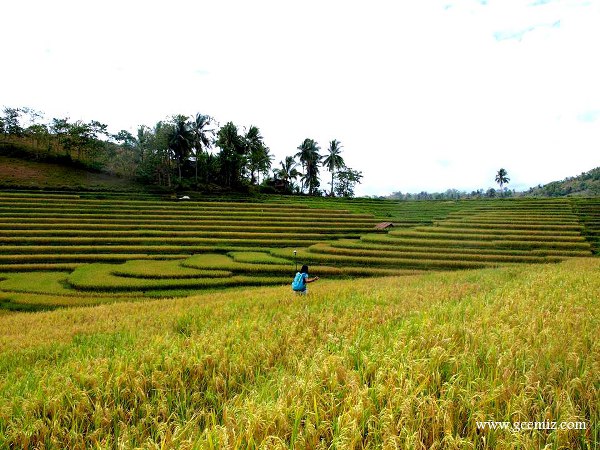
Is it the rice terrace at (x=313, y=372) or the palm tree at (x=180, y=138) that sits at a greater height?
the palm tree at (x=180, y=138)

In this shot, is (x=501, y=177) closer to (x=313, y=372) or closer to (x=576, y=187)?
(x=576, y=187)

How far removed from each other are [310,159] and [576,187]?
86.1m

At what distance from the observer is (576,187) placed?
337 feet

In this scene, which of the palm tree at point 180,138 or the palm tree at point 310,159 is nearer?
the palm tree at point 180,138

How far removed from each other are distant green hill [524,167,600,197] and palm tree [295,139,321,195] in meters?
72.9

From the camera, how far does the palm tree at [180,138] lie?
5597cm

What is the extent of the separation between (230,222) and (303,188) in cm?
4913

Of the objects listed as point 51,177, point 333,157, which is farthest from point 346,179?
point 51,177

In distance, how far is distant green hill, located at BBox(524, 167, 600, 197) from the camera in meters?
95.2

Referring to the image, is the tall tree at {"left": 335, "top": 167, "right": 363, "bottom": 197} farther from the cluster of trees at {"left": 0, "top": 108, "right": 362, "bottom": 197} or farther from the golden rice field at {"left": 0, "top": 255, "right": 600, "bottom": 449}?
the golden rice field at {"left": 0, "top": 255, "right": 600, "bottom": 449}

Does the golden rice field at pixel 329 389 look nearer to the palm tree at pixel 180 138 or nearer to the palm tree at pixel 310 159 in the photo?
the palm tree at pixel 180 138

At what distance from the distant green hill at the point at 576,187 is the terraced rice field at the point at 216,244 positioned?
64.8 meters

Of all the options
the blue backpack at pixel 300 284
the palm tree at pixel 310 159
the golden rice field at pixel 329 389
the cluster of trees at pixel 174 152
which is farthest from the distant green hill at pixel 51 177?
the golden rice field at pixel 329 389

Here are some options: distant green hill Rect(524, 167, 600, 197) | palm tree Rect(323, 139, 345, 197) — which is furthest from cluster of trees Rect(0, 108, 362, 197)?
distant green hill Rect(524, 167, 600, 197)
